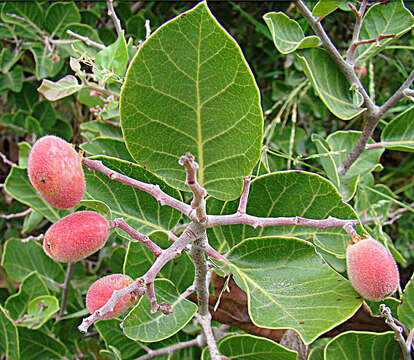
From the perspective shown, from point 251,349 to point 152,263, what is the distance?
0.26 m

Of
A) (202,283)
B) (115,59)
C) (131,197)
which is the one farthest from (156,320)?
(115,59)

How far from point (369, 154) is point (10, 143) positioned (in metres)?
1.65

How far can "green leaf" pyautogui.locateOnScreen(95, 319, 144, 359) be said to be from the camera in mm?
978

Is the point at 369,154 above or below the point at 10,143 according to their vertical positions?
above

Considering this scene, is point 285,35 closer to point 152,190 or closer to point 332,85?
point 332,85

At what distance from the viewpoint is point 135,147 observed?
56cm

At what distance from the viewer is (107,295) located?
1.95 feet

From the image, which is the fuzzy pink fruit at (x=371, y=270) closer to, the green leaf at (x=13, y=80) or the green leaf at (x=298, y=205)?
the green leaf at (x=298, y=205)

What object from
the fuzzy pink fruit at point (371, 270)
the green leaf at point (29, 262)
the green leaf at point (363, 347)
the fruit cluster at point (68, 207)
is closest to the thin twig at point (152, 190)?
the fruit cluster at point (68, 207)

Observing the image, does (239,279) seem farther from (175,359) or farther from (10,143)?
(10,143)

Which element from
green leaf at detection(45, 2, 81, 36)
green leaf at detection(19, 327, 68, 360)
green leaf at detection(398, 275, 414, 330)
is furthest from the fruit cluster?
green leaf at detection(45, 2, 81, 36)

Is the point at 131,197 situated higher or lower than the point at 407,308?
higher

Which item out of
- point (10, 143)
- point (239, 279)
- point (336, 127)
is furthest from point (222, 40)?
point (10, 143)

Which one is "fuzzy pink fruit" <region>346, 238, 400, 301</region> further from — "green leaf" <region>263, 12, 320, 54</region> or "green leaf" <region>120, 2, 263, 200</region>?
"green leaf" <region>263, 12, 320, 54</region>
